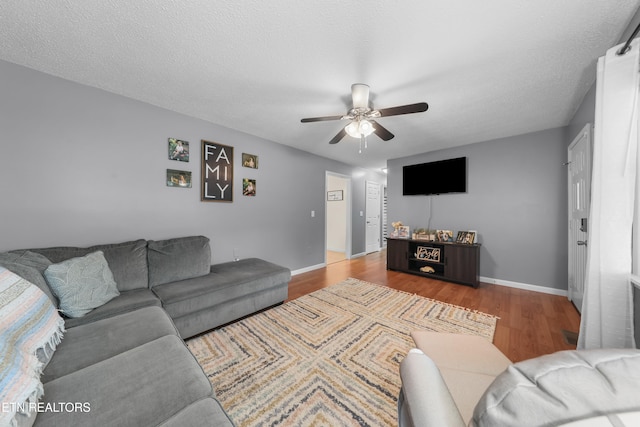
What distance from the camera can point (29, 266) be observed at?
150cm

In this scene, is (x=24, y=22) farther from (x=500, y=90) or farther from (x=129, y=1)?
(x=500, y=90)

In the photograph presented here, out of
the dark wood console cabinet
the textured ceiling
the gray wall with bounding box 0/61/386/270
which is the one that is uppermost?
the textured ceiling

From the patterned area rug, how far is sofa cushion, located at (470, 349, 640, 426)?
1132 millimetres

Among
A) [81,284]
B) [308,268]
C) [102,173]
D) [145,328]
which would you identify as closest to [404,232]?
[308,268]

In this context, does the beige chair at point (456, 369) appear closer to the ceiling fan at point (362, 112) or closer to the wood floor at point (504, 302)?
the wood floor at point (504, 302)

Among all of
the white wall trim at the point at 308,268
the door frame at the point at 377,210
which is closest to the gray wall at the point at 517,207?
the door frame at the point at 377,210

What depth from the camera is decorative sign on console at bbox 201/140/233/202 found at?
2.98 metres

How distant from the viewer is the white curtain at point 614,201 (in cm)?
125

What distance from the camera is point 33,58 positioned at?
70.7 inches

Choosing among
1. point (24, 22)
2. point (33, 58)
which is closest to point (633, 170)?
point (24, 22)

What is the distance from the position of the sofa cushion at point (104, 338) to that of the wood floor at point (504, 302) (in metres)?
1.79

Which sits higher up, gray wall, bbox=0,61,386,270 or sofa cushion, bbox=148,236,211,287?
gray wall, bbox=0,61,386,270

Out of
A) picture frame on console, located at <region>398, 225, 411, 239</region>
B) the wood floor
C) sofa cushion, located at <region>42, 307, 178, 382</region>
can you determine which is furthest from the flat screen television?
sofa cushion, located at <region>42, 307, 178, 382</region>

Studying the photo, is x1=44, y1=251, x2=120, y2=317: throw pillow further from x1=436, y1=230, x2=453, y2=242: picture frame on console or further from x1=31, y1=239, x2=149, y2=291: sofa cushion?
x1=436, y1=230, x2=453, y2=242: picture frame on console
